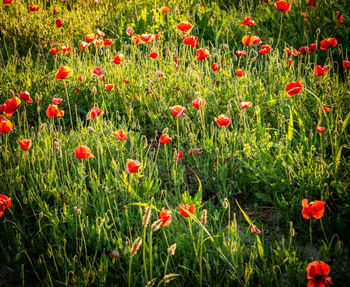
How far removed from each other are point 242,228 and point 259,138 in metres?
0.69

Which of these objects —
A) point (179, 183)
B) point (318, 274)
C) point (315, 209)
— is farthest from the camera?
point (179, 183)

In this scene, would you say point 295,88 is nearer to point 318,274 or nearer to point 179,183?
point 179,183

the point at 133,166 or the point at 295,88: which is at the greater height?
the point at 295,88

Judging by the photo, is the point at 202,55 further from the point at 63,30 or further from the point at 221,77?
the point at 63,30

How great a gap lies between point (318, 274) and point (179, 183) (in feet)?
2.85

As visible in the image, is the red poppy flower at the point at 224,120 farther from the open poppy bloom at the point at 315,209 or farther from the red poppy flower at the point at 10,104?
the red poppy flower at the point at 10,104

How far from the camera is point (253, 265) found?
1.40m

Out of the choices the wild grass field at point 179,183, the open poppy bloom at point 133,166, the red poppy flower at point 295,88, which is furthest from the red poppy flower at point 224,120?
the open poppy bloom at point 133,166

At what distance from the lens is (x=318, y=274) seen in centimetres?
107

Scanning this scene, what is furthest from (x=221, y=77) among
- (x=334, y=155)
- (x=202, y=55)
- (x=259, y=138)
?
(x=334, y=155)

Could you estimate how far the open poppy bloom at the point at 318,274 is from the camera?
41.8 inches

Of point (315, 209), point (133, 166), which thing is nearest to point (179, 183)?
point (133, 166)

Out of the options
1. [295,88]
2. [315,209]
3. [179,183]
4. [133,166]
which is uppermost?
[295,88]

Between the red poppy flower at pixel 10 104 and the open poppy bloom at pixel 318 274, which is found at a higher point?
the red poppy flower at pixel 10 104
